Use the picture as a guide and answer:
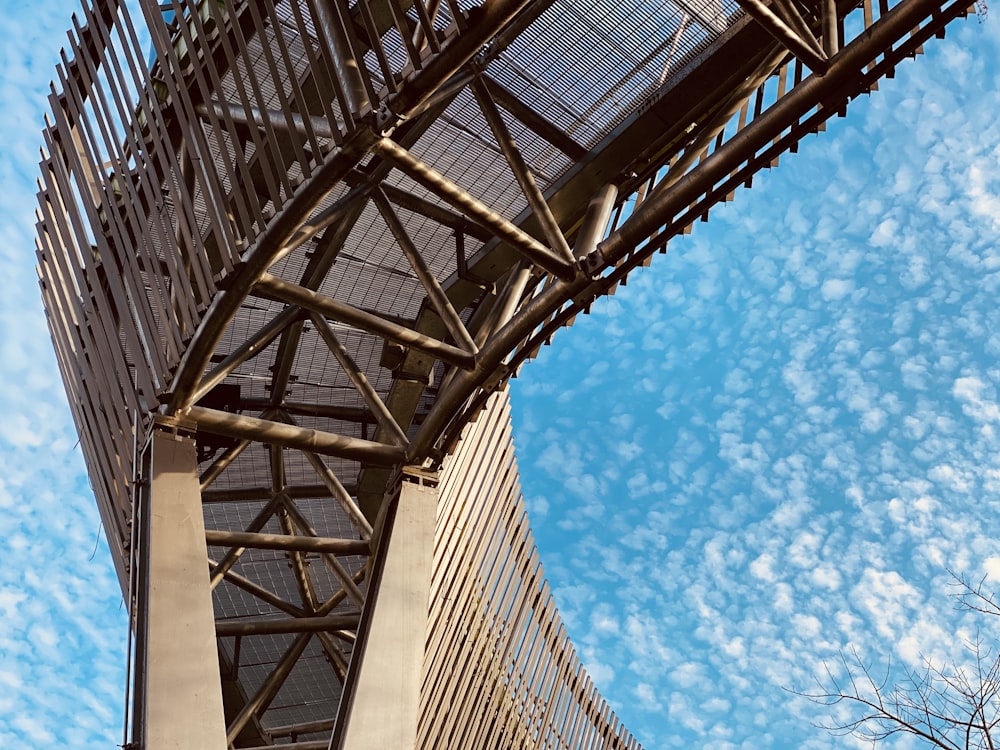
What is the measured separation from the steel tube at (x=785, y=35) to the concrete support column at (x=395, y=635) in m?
3.45

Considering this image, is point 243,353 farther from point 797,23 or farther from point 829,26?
point 829,26

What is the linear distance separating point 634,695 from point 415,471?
75.9m

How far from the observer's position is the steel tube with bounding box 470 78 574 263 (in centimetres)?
545

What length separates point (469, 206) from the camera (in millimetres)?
5234

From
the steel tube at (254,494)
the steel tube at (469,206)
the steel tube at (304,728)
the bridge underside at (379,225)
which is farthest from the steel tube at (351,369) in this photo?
the steel tube at (304,728)

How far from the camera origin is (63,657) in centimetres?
7006

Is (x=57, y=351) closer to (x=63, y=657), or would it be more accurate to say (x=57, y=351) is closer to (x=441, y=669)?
(x=441, y=669)

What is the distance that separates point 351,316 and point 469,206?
3.28ft

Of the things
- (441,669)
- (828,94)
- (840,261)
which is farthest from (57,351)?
(840,261)

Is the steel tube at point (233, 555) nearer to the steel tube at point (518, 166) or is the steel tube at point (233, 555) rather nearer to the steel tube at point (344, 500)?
the steel tube at point (344, 500)

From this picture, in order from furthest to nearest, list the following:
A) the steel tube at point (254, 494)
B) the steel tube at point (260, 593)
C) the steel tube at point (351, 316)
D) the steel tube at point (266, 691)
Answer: the steel tube at point (254, 494) < the steel tube at point (260, 593) < the steel tube at point (266, 691) < the steel tube at point (351, 316)

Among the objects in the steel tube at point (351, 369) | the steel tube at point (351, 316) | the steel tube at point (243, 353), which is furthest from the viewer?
the steel tube at point (351, 369)

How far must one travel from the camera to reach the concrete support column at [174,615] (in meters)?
4.95

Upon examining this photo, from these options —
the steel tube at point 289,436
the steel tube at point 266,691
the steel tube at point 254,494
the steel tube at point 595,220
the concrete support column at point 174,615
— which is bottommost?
the concrete support column at point 174,615
